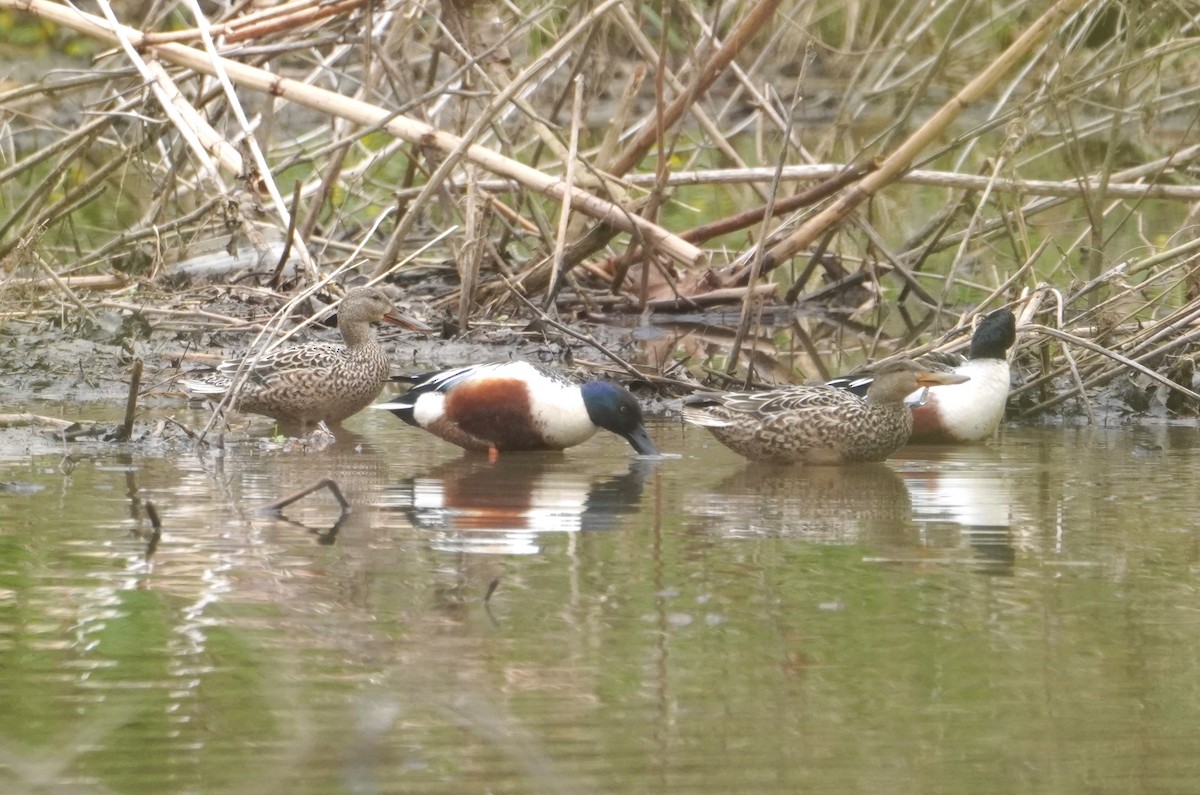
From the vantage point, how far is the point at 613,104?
20812 millimetres

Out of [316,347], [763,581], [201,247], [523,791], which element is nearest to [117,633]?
[523,791]

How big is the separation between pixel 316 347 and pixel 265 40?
9.52ft

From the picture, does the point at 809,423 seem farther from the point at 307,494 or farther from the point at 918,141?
the point at 307,494

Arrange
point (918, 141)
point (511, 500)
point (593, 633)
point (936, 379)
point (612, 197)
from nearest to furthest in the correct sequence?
1. point (593, 633)
2. point (511, 500)
3. point (936, 379)
4. point (918, 141)
5. point (612, 197)

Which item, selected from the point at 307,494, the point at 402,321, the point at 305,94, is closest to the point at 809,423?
the point at 307,494

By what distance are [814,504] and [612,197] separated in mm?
3445

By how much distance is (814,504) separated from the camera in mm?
6363

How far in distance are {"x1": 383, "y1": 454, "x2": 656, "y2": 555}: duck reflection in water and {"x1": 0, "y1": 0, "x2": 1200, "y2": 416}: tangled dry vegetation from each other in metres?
1.06

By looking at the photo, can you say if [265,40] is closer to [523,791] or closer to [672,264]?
[672,264]

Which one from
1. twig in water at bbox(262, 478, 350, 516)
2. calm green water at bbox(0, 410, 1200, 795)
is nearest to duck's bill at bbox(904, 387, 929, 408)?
calm green water at bbox(0, 410, 1200, 795)

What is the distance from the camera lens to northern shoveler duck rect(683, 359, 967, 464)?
7.28m

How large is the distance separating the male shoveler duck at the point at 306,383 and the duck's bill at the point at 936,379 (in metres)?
2.38

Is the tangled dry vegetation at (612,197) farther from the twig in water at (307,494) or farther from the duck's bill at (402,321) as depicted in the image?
the twig in water at (307,494)

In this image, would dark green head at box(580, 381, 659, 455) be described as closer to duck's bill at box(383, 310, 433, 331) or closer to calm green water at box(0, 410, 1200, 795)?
calm green water at box(0, 410, 1200, 795)
